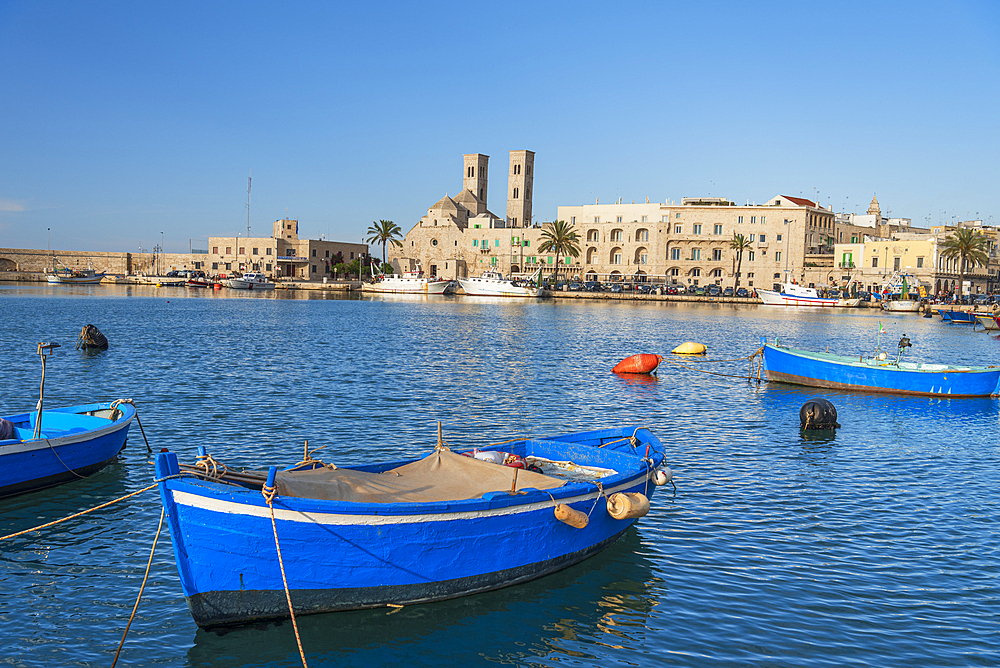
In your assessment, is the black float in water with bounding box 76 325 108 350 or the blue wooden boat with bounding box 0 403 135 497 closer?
the blue wooden boat with bounding box 0 403 135 497

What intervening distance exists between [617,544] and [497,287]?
107 m

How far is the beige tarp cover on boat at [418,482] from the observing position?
915 cm

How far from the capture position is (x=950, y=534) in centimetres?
1276

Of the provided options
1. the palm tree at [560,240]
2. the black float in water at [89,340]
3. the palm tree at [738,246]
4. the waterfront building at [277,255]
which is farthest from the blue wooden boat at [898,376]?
the waterfront building at [277,255]

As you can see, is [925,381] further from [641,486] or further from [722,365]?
[641,486]

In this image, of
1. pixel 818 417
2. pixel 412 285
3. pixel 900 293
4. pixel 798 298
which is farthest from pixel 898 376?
pixel 412 285

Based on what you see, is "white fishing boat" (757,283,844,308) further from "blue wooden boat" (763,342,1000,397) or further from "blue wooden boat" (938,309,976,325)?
"blue wooden boat" (763,342,1000,397)

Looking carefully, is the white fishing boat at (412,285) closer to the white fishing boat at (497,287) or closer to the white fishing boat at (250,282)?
the white fishing boat at (497,287)

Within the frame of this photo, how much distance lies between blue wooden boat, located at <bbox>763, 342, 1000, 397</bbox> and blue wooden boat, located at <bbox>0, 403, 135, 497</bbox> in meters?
24.2

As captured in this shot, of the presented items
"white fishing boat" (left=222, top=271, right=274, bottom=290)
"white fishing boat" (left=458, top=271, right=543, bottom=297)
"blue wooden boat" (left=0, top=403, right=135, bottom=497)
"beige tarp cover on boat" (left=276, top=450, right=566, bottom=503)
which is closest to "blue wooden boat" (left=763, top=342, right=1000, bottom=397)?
"beige tarp cover on boat" (left=276, top=450, right=566, bottom=503)

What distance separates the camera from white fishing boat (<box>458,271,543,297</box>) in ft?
380

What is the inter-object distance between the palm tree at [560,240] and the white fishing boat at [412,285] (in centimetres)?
1841

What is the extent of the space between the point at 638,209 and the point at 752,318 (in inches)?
2026

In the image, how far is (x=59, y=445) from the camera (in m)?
13.1
